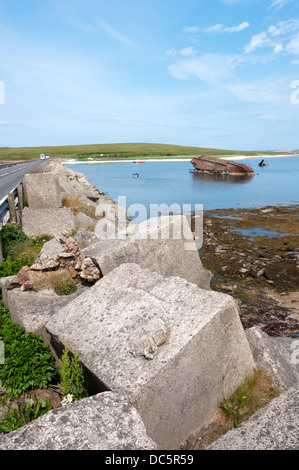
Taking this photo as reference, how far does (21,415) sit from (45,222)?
5.98 meters

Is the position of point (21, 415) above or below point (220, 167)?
below

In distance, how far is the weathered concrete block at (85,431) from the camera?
90.4 inches

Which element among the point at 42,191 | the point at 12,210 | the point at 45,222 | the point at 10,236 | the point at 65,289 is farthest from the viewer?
the point at 42,191

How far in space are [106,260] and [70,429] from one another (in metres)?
3.02

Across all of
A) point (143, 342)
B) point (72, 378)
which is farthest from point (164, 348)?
point (72, 378)

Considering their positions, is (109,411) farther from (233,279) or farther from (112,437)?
(233,279)

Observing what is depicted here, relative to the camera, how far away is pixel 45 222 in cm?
869

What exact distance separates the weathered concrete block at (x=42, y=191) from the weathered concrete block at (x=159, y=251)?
4.42m

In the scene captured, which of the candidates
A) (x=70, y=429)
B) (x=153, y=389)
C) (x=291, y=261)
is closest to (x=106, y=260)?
(x=153, y=389)

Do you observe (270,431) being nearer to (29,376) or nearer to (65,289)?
(29,376)

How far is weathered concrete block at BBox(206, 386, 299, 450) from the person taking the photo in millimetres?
2336

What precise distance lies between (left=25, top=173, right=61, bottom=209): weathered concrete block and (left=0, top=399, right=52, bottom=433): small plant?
727 centimetres

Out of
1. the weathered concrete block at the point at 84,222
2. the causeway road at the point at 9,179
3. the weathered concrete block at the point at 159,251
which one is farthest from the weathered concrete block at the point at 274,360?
the causeway road at the point at 9,179

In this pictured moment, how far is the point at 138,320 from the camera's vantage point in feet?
11.8
